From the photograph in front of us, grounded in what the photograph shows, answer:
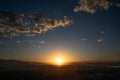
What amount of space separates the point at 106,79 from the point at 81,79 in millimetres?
4873

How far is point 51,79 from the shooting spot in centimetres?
4059

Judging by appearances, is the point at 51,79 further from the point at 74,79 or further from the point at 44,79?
the point at 74,79

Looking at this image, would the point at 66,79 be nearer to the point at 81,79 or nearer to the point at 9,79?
Result: the point at 81,79

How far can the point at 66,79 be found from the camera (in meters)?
40.1

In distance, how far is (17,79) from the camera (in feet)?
131

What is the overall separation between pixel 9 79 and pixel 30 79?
413cm

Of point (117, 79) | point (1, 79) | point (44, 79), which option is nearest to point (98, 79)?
point (117, 79)

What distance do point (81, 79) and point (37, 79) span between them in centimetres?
880

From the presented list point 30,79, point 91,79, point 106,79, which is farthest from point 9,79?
point 106,79

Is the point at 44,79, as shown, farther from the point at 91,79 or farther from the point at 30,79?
the point at 91,79

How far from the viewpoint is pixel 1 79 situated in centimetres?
3988

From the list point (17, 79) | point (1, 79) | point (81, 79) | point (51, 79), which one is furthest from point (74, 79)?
point (1, 79)

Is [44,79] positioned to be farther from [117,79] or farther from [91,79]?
[117,79]

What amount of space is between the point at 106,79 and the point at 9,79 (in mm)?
19131
